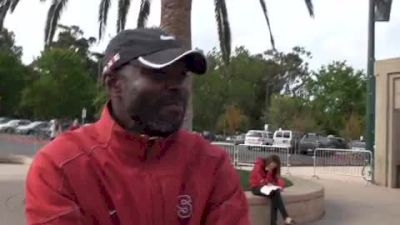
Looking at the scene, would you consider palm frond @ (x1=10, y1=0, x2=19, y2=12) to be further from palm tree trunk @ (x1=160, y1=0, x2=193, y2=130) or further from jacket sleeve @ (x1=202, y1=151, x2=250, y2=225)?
jacket sleeve @ (x1=202, y1=151, x2=250, y2=225)

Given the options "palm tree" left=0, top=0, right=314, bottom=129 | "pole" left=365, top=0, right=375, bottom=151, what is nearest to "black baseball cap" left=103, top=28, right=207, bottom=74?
"palm tree" left=0, top=0, right=314, bottom=129

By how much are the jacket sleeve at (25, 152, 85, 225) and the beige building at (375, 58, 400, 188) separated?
65.2ft

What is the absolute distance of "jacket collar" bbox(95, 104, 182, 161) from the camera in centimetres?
216

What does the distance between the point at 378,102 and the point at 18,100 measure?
2270 inches

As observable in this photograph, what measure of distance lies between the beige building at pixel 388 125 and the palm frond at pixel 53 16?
10.8 meters

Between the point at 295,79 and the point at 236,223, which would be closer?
the point at 236,223

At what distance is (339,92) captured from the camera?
62.9m

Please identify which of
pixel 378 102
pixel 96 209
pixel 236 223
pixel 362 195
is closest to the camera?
pixel 96 209

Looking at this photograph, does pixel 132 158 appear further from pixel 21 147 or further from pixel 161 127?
pixel 21 147

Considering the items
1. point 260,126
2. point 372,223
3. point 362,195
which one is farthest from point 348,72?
point 372,223

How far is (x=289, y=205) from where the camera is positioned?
12266 millimetres

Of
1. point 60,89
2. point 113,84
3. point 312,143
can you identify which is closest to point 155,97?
point 113,84

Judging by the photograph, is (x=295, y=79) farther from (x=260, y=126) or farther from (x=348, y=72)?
(x=348, y=72)

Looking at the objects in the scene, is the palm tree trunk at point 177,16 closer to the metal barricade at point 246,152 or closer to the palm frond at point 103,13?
the palm frond at point 103,13
